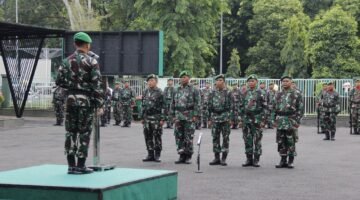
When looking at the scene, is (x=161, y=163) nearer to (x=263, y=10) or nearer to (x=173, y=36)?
(x=173, y=36)

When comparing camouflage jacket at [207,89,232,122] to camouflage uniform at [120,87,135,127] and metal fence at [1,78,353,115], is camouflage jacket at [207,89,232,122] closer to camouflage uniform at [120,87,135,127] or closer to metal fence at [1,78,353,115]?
camouflage uniform at [120,87,135,127]

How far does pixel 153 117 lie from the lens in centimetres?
1500

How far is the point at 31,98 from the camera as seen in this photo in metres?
33.6

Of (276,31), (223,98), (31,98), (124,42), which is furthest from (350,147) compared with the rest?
(276,31)

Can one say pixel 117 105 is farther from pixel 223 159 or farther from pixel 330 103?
pixel 223 159

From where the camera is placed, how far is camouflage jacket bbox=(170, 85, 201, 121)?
14.8m

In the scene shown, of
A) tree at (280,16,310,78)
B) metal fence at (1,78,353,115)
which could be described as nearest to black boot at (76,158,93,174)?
metal fence at (1,78,353,115)

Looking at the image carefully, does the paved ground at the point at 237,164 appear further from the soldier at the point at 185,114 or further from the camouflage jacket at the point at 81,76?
the camouflage jacket at the point at 81,76

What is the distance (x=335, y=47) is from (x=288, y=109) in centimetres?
2866

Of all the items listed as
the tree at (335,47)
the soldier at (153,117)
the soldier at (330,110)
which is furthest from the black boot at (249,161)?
the tree at (335,47)

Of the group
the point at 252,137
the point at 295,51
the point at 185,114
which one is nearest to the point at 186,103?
the point at 185,114

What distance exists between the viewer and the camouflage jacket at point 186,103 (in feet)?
48.6

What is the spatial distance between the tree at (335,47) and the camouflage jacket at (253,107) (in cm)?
2753

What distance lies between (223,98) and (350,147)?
6495 mm
